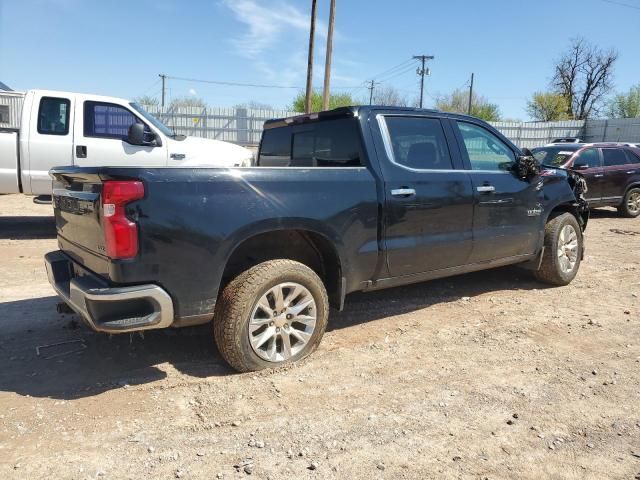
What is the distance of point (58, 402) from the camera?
3.15 meters

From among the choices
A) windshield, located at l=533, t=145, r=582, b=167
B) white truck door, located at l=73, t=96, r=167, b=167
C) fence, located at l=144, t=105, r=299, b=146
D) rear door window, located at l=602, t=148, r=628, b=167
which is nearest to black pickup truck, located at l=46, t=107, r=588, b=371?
white truck door, located at l=73, t=96, r=167, b=167

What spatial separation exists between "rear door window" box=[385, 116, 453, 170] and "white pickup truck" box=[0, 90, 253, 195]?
4.73 m

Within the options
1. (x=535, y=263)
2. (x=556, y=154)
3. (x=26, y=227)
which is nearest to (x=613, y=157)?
(x=556, y=154)

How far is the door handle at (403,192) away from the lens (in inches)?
160

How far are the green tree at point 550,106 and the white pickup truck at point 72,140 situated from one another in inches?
2223

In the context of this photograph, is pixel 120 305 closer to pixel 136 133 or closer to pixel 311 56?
pixel 136 133

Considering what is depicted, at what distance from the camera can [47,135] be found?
26.2 feet

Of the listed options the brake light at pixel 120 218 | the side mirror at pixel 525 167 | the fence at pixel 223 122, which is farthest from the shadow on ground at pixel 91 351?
the fence at pixel 223 122

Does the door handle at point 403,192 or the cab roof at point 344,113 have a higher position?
the cab roof at point 344,113

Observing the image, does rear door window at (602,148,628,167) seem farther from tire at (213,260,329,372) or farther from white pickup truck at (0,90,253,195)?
tire at (213,260,329,372)

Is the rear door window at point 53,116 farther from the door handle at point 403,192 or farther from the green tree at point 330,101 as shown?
the green tree at point 330,101

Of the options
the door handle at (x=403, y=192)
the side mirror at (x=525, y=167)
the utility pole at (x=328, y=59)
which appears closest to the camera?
the door handle at (x=403, y=192)

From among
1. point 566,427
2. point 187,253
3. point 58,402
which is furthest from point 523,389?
point 58,402

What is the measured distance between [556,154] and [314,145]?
362 inches
